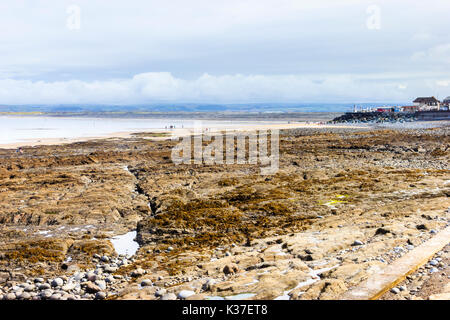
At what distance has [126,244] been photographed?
13414 millimetres

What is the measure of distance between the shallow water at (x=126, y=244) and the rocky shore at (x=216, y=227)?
0.62 feet

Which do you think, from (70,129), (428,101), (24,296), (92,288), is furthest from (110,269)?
(428,101)

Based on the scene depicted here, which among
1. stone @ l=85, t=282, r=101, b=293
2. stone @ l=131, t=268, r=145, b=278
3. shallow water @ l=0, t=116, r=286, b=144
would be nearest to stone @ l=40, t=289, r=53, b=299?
stone @ l=85, t=282, r=101, b=293

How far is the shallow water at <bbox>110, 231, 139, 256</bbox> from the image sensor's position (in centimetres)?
1271

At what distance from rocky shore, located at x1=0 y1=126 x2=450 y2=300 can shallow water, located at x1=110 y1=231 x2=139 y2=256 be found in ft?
0.62

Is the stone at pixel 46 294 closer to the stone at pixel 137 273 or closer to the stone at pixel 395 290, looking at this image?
the stone at pixel 137 273

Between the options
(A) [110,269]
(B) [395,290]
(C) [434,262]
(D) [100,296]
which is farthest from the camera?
(A) [110,269]

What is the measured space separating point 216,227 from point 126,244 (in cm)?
299

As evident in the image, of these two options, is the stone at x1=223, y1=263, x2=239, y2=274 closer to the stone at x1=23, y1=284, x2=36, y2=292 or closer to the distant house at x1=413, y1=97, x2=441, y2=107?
the stone at x1=23, y1=284, x2=36, y2=292

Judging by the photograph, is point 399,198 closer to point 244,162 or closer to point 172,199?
point 172,199

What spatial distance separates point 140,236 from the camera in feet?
45.2

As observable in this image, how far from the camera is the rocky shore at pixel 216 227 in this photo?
900 centimetres

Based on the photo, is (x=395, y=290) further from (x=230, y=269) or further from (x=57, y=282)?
(x=57, y=282)

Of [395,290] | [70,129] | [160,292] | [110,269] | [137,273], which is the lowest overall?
[110,269]
